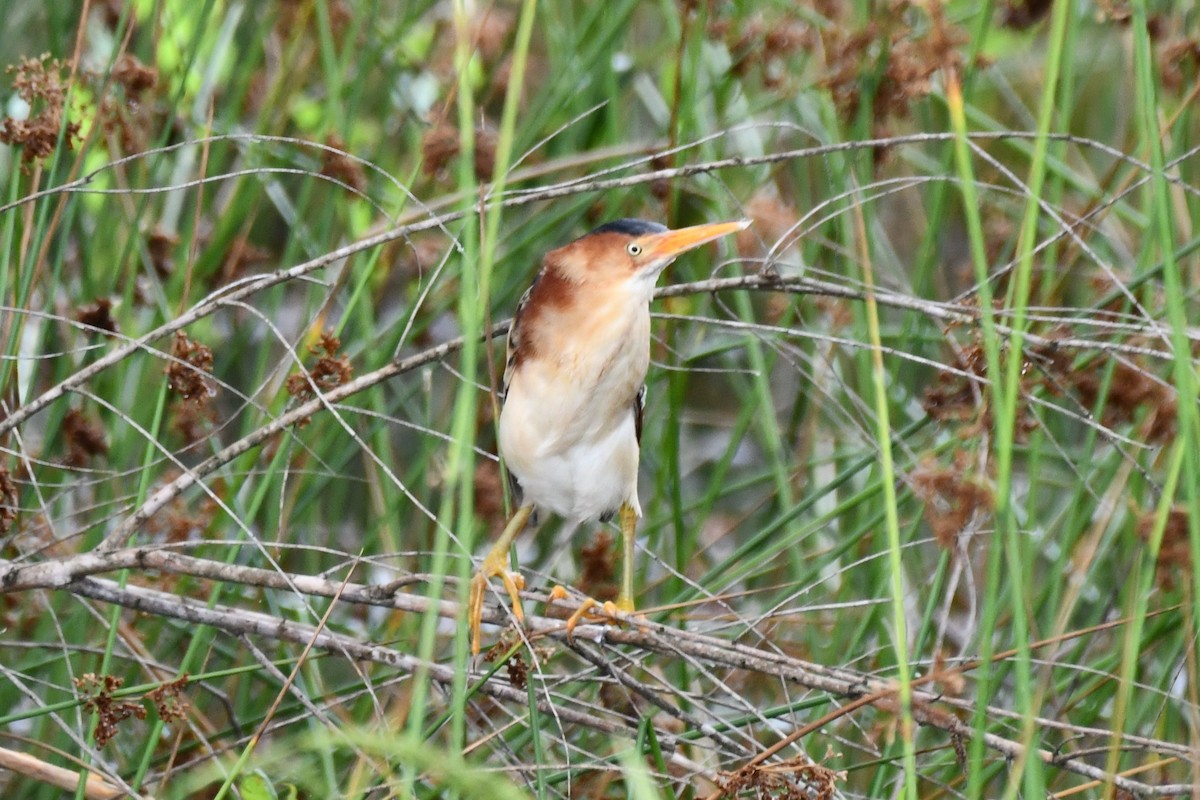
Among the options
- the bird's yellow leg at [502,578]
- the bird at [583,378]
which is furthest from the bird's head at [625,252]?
the bird's yellow leg at [502,578]

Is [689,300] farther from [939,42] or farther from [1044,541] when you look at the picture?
[939,42]

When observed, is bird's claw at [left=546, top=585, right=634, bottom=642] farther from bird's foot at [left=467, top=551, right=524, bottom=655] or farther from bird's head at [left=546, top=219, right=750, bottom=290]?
bird's head at [left=546, top=219, right=750, bottom=290]

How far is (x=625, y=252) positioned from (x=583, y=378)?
0.20 meters

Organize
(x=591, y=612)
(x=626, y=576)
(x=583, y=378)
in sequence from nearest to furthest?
1. (x=591, y=612)
2. (x=583, y=378)
3. (x=626, y=576)

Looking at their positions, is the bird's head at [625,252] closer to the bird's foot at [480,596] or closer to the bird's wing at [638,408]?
the bird's wing at [638,408]

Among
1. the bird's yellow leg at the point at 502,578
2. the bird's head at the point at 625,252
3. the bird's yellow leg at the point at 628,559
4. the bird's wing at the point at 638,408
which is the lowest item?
the bird's yellow leg at the point at 628,559

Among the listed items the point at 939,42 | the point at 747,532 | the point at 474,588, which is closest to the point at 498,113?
the point at 747,532

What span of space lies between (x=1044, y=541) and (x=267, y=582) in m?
1.43

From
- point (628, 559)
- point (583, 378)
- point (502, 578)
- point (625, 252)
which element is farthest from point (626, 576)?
point (625, 252)

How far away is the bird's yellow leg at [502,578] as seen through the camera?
189 centimetres

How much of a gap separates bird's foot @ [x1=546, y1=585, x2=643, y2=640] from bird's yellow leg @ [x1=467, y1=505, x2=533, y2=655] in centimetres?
5

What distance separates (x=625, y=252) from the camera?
2023mm

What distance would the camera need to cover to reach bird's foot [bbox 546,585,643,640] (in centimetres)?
171

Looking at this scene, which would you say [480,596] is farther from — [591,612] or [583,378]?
[583,378]
